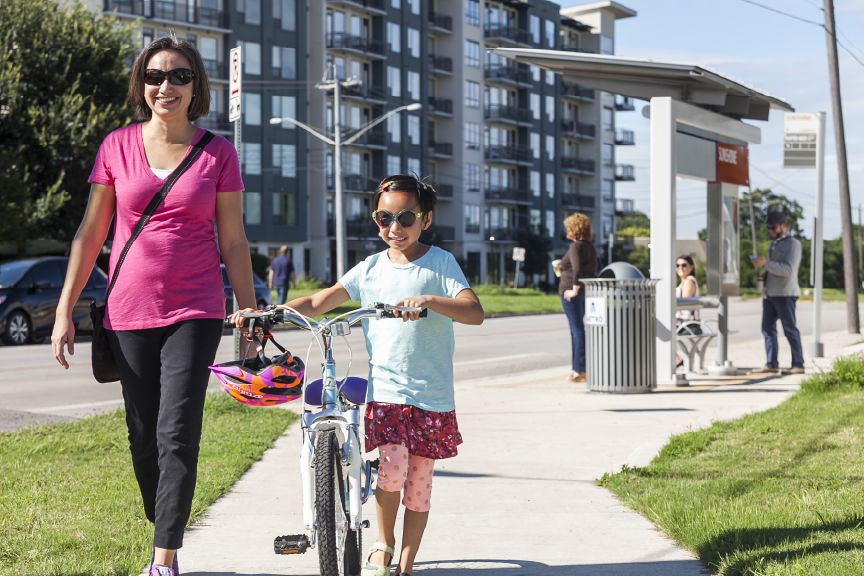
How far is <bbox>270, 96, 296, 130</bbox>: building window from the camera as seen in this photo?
60.2 meters

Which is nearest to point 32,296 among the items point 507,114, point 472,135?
point 472,135

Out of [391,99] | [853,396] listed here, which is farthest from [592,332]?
[391,99]

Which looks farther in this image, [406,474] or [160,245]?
[406,474]

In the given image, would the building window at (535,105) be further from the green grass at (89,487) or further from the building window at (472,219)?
the green grass at (89,487)

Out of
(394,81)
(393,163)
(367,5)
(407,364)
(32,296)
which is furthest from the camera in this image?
(393,163)

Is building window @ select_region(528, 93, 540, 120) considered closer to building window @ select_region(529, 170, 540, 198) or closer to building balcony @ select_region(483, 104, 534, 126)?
building balcony @ select_region(483, 104, 534, 126)

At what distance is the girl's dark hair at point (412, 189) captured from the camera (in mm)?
3973

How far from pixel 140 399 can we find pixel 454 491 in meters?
2.54

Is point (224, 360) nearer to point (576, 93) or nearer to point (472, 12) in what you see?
point (472, 12)

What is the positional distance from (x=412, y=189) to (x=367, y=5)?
64776 millimetres

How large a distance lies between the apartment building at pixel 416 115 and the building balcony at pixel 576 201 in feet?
0.60

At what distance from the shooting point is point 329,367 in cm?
362

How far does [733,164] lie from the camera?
1341cm

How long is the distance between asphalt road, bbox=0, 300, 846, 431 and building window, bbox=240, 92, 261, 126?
36.0 meters
